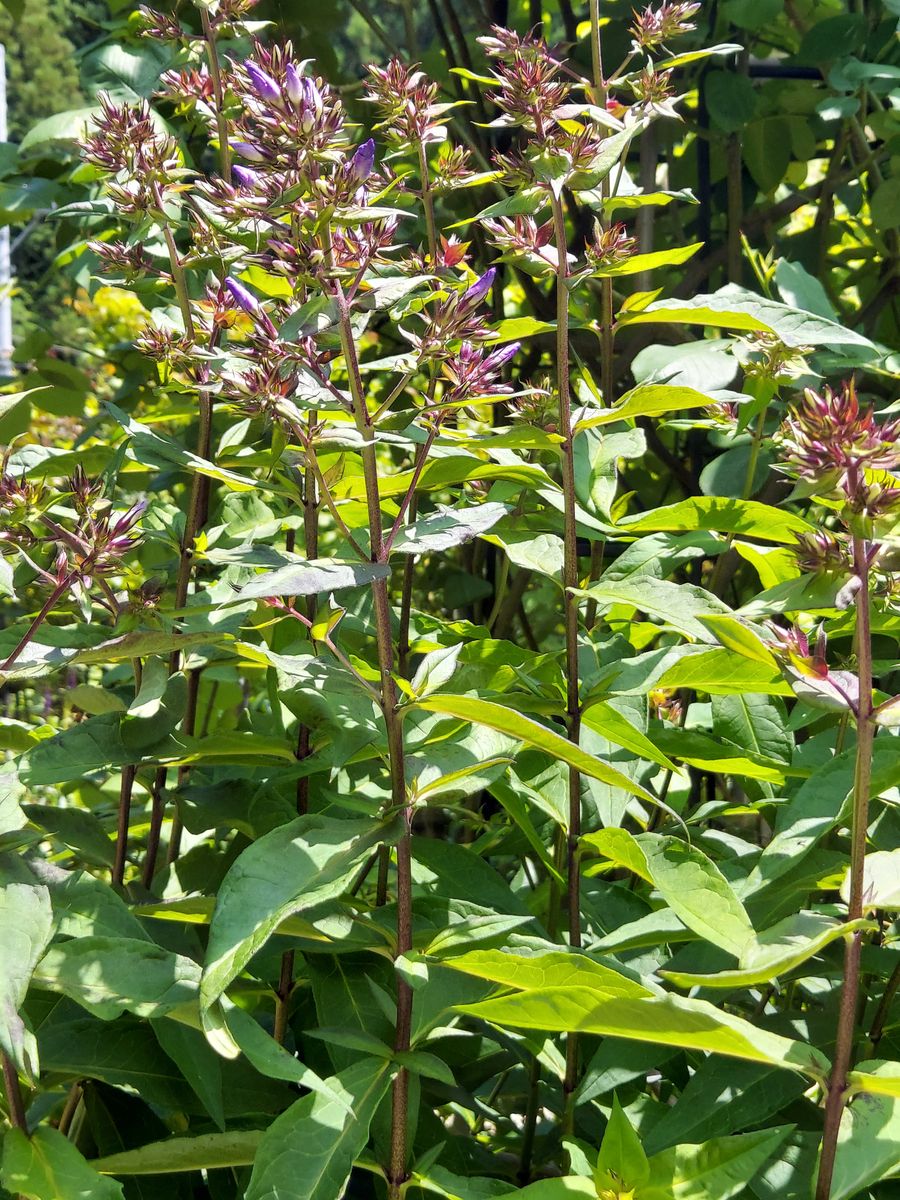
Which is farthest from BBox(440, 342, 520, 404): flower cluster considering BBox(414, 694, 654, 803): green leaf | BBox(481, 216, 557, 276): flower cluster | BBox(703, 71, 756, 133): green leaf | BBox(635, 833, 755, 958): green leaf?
BBox(703, 71, 756, 133): green leaf

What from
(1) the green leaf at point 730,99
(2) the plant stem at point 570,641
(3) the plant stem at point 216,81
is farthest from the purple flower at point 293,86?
(1) the green leaf at point 730,99

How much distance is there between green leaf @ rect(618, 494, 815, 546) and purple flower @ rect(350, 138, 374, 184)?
1.21ft

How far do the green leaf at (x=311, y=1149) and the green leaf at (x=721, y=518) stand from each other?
1.62 ft

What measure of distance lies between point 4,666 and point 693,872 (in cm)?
46

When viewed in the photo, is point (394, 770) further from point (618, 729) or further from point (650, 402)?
point (650, 402)

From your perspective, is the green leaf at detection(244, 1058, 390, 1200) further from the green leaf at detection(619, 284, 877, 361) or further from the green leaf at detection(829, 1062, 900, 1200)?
the green leaf at detection(619, 284, 877, 361)

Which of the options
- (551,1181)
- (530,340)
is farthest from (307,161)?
(530,340)

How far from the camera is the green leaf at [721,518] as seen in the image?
0.97 m

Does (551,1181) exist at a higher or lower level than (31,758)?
lower

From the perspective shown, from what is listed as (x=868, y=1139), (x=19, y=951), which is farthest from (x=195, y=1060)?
(x=868, y=1139)

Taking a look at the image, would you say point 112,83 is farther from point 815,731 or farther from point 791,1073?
point 791,1073

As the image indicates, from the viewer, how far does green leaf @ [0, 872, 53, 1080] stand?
64 cm

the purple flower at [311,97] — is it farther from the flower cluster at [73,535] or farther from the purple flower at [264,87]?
the flower cluster at [73,535]

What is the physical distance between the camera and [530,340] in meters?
1.96
